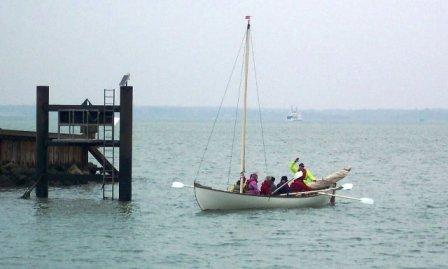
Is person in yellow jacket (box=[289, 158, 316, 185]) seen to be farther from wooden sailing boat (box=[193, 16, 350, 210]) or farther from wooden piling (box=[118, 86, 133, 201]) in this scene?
wooden piling (box=[118, 86, 133, 201])

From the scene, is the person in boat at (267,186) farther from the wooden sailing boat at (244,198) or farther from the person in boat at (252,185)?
the wooden sailing boat at (244,198)

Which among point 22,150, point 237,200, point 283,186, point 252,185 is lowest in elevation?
point 237,200

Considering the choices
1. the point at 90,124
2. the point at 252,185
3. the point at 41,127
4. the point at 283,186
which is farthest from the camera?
the point at 283,186

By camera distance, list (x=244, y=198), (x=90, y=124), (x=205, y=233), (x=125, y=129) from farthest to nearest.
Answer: (x=244, y=198) < (x=90, y=124) < (x=125, y=129) < (x=205, y=233)

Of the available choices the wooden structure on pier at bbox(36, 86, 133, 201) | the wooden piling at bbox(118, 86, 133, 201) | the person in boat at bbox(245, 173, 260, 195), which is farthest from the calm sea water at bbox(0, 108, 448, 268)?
the wooden piling at bbox(118, 86, 133, 201)

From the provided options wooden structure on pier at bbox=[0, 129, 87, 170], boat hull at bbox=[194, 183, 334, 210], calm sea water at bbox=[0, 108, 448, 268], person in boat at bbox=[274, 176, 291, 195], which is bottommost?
calm sea water at bbox=[0, 108, 448, 268]

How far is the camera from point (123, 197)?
121 ft

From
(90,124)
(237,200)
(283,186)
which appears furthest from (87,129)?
(283,186)

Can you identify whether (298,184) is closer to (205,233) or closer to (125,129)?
(205,233)

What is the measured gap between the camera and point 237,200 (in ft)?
119

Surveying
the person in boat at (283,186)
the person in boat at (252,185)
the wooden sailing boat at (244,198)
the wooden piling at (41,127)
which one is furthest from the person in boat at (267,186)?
the wooden piling at (41,127)

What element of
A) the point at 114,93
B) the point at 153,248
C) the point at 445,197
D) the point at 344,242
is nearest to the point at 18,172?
the point at 114,93

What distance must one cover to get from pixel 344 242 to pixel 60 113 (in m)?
12.2

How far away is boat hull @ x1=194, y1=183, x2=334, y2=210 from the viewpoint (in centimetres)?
3588
